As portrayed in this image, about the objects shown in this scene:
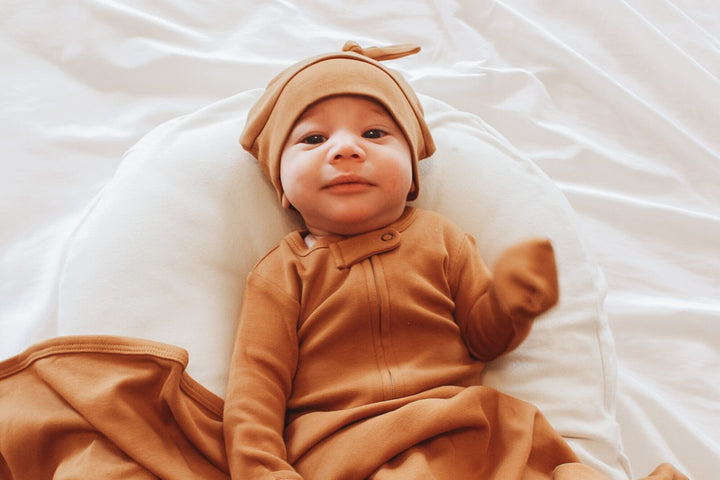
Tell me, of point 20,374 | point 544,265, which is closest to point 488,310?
point 544,265

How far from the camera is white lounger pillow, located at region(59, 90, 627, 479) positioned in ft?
3.25

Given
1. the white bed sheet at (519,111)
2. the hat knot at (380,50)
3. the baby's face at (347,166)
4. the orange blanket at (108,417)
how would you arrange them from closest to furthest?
the orange blanket at (108,417)
the baby's face at (347,166)
the hat knot at (380,50)
the white bed sheet at (519,111)

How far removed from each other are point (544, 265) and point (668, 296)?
0.70 metres

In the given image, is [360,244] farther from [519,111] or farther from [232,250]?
[519,111]

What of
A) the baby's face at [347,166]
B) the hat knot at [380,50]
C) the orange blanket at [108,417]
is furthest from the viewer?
the hat knot at [380,50]

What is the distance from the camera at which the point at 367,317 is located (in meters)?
0.95

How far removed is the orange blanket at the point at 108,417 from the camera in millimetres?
795

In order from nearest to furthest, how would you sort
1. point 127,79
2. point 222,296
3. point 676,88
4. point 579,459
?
point 579,459 < point 222,296 < point 127,79 < point 676,88

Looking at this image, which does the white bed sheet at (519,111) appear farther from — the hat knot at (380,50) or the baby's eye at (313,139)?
the baby's eye at (313,139)

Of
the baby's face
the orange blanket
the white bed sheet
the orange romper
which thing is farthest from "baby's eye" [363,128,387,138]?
the white bed sheet

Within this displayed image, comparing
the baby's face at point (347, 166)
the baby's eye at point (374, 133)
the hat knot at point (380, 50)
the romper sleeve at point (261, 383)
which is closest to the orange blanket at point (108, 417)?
the romper sleeve at point (261, 383)

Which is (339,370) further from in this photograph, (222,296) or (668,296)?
(668,296)

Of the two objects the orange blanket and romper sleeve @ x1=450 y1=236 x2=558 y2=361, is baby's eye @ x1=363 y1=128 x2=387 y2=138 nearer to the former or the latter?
romper sleeve @ x1=450 y1=236 x2=558 y2=361

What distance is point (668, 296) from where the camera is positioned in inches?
53.9
